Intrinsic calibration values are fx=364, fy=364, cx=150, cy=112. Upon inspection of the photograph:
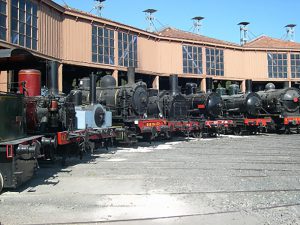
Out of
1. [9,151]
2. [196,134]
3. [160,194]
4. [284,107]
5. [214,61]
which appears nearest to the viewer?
[9,151]

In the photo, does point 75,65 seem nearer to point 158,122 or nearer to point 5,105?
point 158,122

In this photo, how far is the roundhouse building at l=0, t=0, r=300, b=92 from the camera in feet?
52.0

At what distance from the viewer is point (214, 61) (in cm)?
3225

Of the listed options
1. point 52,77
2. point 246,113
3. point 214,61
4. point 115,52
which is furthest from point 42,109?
point 214,61

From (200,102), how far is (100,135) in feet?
31.8

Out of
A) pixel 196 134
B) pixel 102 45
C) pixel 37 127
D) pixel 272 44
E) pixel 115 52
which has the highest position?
pixel 272 44

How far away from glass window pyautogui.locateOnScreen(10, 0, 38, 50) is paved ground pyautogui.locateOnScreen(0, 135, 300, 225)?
8.04m

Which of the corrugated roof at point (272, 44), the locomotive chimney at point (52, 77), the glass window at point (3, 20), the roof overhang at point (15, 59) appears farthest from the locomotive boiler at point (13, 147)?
the corrugated roof at point (272, 44)

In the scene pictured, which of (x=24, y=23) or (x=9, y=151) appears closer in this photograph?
(x=9, y=151)

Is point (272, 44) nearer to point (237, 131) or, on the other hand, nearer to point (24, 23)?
point (237, 131)

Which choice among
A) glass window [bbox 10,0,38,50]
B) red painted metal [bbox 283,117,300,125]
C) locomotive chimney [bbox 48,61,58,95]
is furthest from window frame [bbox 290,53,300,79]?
locomotive chimney [bbox 48,61,58,95]

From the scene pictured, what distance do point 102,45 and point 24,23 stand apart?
6.74 metres

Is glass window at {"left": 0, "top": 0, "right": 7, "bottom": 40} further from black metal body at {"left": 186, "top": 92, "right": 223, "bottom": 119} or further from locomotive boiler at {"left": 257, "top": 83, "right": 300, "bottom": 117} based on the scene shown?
locomotive boiler at {"left": 257, "top": 83, "right": 300, "bottom": 117}

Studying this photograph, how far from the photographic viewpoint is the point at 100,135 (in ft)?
40.5
